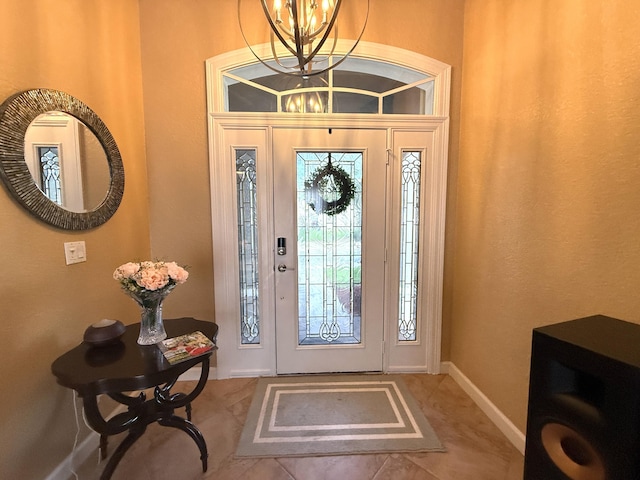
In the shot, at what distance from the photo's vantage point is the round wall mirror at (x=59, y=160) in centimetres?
135

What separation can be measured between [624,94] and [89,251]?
2750mm

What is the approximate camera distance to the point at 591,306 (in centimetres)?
140

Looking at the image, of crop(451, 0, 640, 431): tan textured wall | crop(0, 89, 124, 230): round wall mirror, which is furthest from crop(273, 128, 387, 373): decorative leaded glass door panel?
crop(0, 89, 124, 230): round wall mirror

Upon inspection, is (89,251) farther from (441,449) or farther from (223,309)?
(441,449)

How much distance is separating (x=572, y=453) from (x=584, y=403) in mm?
206

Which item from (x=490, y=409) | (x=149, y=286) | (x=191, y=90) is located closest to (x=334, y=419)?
(x=490, y=409)

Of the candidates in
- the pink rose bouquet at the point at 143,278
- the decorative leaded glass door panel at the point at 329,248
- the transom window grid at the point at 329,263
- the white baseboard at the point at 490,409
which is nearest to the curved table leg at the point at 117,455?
the pink rose bouquet at the point at 143,278

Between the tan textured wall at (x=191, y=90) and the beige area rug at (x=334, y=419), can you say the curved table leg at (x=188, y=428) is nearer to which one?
the beige area rug at (x=334, y=419)

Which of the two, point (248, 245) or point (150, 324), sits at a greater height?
point (248, 245)

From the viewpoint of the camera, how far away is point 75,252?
1682 mm

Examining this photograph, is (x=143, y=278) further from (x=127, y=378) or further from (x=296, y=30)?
(x=296, y=30)

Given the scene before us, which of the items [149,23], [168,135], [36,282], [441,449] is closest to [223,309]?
[36,282]

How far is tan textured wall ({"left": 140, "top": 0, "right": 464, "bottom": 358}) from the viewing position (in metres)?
2.29

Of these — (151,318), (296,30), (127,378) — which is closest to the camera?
(296,30)
